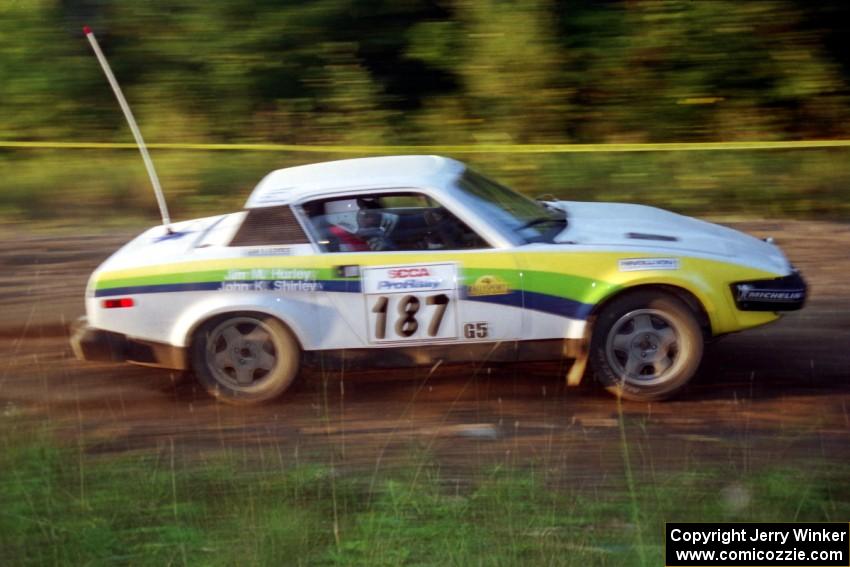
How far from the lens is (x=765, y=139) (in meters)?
14.1

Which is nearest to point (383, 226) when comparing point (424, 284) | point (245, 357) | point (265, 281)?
point (424, 284)

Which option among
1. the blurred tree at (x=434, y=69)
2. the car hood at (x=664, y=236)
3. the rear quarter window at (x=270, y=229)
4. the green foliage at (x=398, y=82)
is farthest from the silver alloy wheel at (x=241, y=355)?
the blurred tree at (x=434, y=69)

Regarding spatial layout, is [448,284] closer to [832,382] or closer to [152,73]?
[832,382]

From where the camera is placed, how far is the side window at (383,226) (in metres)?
6.30

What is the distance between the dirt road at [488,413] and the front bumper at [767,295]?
58 centimetres

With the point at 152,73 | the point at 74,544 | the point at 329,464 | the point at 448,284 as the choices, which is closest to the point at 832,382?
the point at 448,284

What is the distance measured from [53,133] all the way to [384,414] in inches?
425

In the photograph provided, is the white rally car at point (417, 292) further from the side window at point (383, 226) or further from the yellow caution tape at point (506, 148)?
the yellow caution tape at point (506, 148)

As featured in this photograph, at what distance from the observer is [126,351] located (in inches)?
255

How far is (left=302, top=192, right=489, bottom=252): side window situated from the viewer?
248 inches

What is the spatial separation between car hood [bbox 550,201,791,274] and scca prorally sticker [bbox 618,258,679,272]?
10cm

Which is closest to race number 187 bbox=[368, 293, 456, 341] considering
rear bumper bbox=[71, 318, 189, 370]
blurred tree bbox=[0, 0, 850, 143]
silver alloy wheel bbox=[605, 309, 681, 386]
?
silver alloy wheel bbox=[605, 309, 681, 386]

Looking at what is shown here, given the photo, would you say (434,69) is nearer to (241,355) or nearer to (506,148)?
(506,148)

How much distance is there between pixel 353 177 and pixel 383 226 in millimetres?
386
